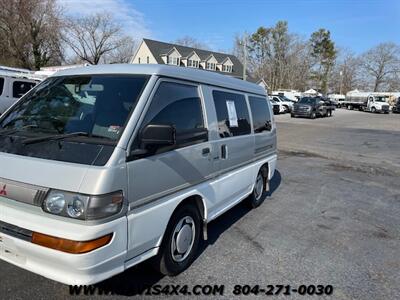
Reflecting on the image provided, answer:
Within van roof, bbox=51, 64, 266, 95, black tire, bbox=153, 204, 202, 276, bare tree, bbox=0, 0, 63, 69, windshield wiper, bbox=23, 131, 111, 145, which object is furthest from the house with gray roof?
windshield wiper, bbox=23, 131, 111, 145

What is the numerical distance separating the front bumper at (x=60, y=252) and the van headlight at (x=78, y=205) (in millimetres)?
59

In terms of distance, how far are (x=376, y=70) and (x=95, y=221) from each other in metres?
109

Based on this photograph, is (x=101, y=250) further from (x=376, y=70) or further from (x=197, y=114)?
(x=376, y=70)

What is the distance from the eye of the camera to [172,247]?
11.1 ft

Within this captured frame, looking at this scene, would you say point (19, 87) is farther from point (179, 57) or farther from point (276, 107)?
point (179, 57)

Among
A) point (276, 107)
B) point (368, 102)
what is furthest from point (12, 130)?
point (368, 102)

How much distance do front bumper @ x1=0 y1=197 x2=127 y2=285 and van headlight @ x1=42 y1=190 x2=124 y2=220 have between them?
59 mm

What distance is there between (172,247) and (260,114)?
3.09 meters

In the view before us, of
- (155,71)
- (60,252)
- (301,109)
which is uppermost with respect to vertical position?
(301,109)

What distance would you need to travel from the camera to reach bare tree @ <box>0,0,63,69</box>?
34.5 meters

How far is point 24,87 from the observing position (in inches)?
515

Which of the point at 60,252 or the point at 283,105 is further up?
the point at 283,105

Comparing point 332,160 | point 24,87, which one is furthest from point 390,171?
point 24,87

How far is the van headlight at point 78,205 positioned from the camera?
2414 millimetres
